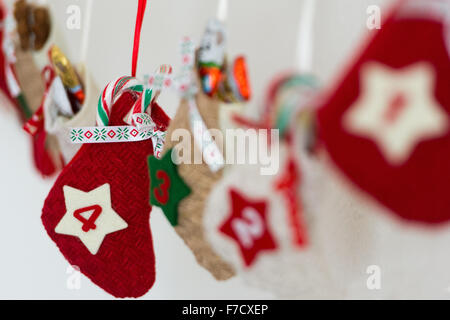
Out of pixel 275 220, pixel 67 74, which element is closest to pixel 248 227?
pixel 275 220

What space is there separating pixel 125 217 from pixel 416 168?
45 centimetres

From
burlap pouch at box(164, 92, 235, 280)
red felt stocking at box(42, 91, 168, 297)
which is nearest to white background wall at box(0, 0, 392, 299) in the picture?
burlap pouch at box(164, 92, 235, 280)

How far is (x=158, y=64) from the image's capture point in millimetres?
874

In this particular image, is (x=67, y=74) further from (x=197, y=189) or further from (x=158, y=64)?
(x=197, y=189)

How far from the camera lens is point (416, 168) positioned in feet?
1.13

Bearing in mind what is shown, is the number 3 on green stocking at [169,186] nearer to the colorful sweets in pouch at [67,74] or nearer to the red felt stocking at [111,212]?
the red felt stocking at [111,212]

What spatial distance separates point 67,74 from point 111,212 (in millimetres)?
222

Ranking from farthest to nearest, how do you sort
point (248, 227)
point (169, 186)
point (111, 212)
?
point (111, 212) < point (169, 186) < point (248, 227)

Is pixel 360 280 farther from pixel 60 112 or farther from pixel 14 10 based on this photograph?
pixel 14 10

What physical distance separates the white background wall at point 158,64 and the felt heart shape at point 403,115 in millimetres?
167

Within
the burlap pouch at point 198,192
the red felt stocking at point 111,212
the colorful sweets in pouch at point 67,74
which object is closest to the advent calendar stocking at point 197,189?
the burlap pouch at point 198,192

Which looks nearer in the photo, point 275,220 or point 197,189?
point 275,220

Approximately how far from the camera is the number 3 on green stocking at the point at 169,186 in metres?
0.57

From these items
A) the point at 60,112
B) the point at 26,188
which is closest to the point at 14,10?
the point at 60,112
